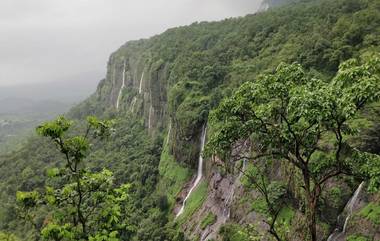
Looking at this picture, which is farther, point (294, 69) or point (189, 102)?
point (189, 102)

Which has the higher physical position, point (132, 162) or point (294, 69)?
point (294, 69)

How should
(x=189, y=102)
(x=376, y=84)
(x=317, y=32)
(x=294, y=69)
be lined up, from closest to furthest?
(x=376, y=84) → (x=294, y=69) → (x=317, y=32) → (x=189, y=102)

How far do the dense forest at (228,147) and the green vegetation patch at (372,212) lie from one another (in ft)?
0.39

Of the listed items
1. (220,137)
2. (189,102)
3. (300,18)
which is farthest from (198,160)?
(220,137)

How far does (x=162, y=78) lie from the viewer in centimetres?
10238

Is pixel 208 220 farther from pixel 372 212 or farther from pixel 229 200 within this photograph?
pixel 372 212

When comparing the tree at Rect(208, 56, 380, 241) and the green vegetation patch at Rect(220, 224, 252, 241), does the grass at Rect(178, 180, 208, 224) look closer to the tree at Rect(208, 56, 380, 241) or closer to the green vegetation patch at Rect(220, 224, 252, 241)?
the green vegetation patch at Rect(220, 224, 252, 241)

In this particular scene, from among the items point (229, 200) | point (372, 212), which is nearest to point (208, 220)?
point (229, 200)

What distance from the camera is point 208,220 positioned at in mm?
48969

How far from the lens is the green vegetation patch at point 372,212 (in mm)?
27953

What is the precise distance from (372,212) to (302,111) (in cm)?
2018

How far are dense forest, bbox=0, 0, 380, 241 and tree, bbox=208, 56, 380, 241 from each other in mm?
44

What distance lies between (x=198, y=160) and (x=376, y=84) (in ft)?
171

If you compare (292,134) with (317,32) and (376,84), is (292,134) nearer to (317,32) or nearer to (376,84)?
(376,84)
